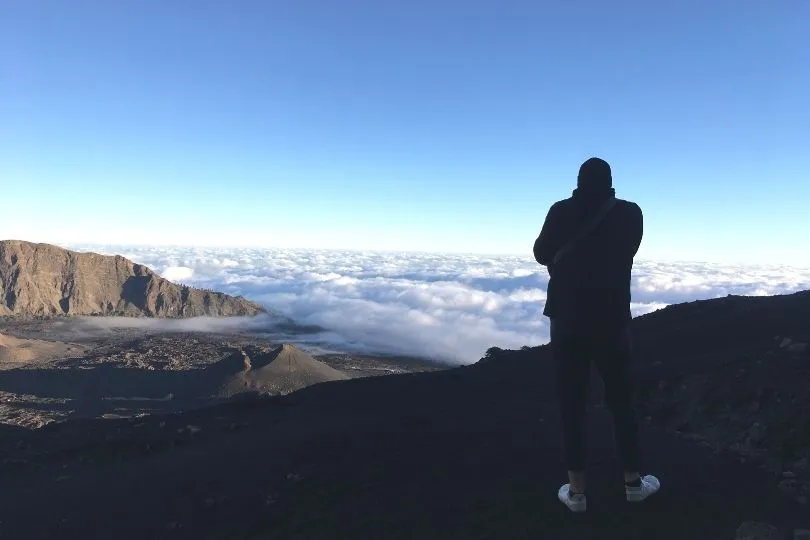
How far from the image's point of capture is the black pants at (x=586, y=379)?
3783 mm

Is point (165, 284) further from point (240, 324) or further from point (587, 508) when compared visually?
point (587, 508)

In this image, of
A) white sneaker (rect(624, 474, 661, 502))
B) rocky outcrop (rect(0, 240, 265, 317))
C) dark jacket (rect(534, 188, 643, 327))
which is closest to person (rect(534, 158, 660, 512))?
dark jacket (rect(534, 188, 643, 327))

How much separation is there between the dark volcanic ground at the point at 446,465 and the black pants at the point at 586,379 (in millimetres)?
535

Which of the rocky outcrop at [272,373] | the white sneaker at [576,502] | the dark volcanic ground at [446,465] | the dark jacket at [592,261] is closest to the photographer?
the dark jacket at [592,261]

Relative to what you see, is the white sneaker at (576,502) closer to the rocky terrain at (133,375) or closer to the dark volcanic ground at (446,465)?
the dark volcanic ground at (446,465)

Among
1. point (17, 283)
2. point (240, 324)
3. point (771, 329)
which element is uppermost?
point (771, 329)

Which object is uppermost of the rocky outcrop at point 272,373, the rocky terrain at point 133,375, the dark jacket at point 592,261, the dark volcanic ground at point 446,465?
the dark jacket at point 592,261

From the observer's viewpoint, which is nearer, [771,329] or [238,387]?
[771,329]

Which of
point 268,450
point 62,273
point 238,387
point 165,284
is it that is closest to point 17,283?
point 62,273

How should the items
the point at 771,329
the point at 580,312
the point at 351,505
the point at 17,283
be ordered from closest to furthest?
1. the point at 580,312
2. the point at 351,505
3. the point at 771,329
4. the point at 17,283

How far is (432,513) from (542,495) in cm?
101

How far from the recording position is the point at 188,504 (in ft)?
22.0

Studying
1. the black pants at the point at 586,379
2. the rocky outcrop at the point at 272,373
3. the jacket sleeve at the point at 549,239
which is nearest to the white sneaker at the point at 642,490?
the black pants at the point at 586,379

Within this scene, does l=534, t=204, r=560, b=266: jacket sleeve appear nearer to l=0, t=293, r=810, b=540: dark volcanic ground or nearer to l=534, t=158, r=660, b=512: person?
l=534, t=158, r=660, b=512: person
